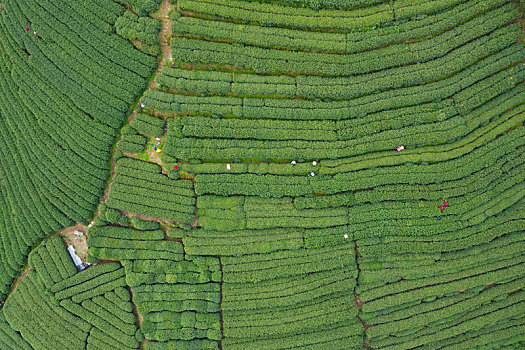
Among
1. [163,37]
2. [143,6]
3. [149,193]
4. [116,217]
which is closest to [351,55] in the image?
[163,37]

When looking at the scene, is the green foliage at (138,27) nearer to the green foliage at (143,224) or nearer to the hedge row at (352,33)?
the hedge row at (352,33)

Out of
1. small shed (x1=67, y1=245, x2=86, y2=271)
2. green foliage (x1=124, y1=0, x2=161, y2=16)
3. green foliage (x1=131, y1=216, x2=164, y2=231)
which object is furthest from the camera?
small shed (x1=67, y1=245, x2=86, y2=271)

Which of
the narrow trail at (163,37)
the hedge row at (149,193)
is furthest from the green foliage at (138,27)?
the hedge row at (149,193)

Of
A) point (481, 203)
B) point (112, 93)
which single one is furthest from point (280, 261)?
point (112, 93)

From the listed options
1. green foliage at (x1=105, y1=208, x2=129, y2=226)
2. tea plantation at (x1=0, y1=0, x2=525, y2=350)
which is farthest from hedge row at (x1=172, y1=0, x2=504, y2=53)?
green foliage at (x1=105, y1=208, x2=129, y2=226)

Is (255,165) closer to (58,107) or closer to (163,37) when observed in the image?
Result: (163,37)

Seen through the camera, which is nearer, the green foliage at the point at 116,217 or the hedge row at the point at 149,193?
the green foliage at the point at 116,217

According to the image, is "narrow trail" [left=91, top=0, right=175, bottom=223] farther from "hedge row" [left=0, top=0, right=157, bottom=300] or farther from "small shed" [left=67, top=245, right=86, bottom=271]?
"small shed" [left=67, top=245, right=86, bottom=271]

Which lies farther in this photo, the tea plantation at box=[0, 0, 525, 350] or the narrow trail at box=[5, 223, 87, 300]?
the narrow trail at box=[5, 223, 87, 300]
